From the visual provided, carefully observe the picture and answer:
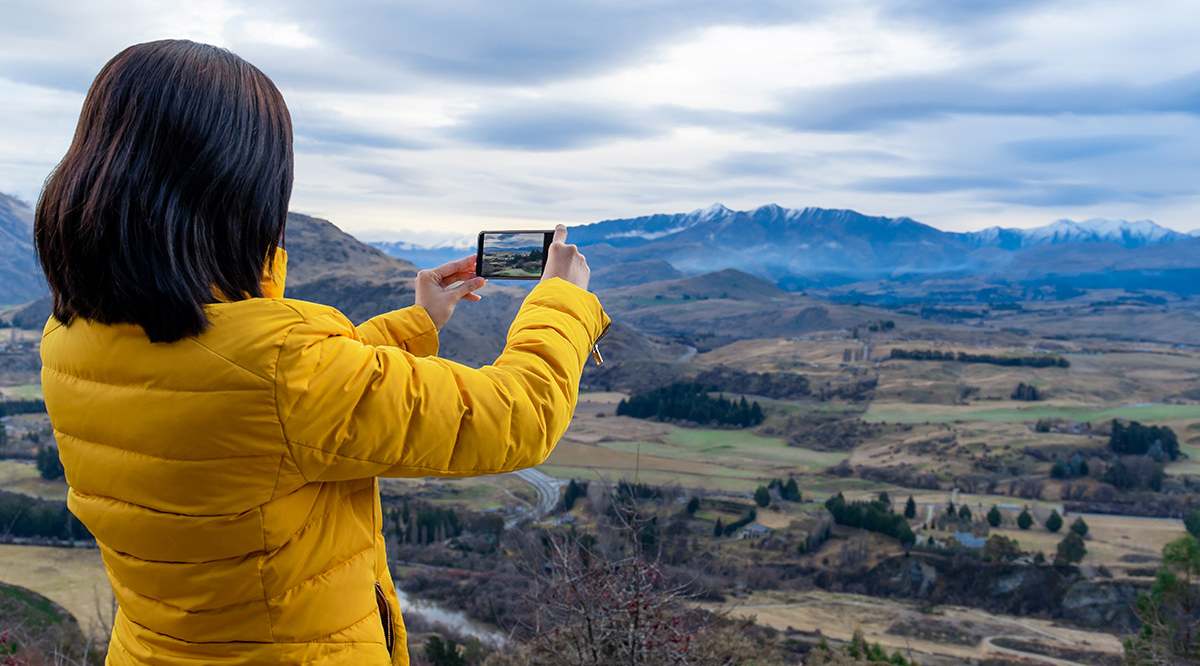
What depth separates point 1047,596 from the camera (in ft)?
98.0

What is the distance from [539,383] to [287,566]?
0.57 m

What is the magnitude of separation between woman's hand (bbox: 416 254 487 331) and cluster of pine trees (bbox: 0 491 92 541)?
1234 inches

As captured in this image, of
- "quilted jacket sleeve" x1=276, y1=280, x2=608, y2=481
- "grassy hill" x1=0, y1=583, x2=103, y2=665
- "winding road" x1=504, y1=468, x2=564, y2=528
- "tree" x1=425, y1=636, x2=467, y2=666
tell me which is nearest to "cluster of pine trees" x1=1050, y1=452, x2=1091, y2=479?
"winding road" x1=504, y1=468, x2=564, y2=528

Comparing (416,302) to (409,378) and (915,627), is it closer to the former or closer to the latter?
(409,378)

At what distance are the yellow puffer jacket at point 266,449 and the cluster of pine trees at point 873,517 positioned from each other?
3530cm

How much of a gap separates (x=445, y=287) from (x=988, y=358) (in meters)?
87.0

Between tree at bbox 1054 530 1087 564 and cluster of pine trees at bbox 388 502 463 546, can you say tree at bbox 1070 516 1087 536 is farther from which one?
cluster of pine trees at bbox 388 502 463 546

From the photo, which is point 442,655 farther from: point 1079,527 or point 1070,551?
point 1079,527

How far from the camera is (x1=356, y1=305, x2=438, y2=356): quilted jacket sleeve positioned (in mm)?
2148

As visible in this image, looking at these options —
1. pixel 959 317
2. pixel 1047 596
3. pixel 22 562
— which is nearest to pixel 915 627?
pixel 1047 596

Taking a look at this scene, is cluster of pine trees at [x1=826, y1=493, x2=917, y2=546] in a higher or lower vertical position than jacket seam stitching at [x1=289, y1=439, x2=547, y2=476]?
lower

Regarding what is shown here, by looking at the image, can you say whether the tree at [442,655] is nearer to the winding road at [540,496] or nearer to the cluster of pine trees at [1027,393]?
the winding road at [540,496]

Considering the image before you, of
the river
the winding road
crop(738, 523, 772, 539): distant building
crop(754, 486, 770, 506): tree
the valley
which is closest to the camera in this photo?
the river

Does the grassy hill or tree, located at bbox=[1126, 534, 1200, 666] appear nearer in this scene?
the grassy hill
